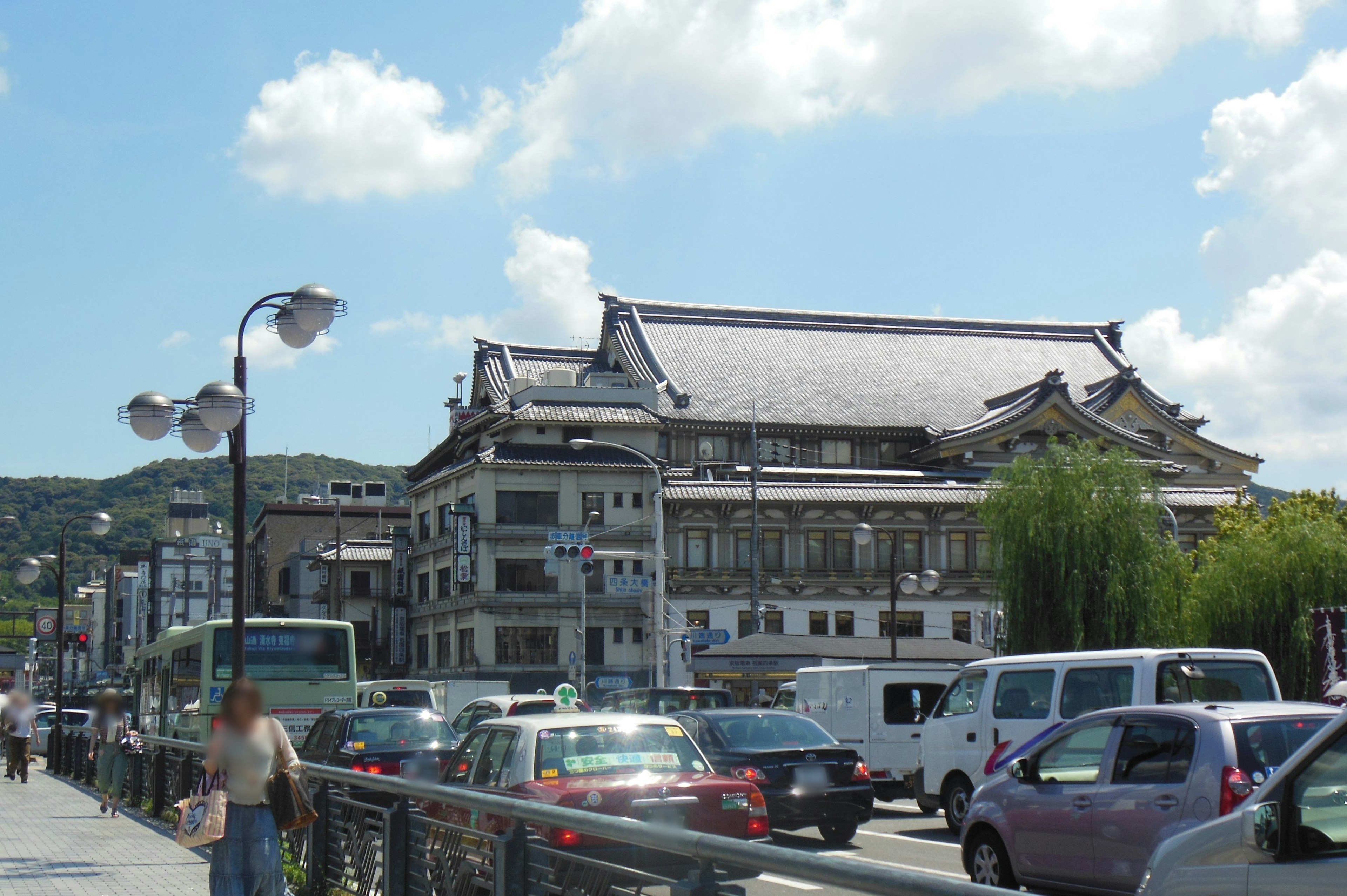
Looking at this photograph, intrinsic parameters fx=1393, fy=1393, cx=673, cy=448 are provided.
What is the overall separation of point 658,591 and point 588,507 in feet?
34.4

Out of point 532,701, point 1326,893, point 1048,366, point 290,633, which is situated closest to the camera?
point 1326,893

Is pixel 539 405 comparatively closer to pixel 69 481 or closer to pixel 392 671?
pixel 392 671

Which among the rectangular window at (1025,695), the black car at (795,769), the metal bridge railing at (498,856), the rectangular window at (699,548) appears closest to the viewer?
the metal bridge railing at (498,856)

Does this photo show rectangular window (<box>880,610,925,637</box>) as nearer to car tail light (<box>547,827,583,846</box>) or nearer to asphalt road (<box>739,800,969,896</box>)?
asphalt road (<box>739,800,969,896</box>)

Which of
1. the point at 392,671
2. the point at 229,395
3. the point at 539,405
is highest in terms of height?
the point at 539,405

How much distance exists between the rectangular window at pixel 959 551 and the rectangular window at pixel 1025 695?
48.3 metres

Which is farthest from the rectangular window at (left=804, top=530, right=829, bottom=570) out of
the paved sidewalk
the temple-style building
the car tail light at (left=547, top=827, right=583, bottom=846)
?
the car tail light at (left=547, top=827, right=583, bottom=846)

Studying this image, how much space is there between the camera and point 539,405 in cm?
6294

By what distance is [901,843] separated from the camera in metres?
16.8

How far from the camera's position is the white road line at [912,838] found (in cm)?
1648

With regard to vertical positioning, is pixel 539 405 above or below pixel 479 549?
above

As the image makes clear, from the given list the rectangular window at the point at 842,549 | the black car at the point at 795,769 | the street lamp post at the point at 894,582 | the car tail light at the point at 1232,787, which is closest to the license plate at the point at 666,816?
the car tail light at the point at 1232,787

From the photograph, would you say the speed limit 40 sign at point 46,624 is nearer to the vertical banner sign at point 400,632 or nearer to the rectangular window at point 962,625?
the vertical banner sign at point 400,632

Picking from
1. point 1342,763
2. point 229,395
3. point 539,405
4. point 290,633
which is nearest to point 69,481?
point 539,405
